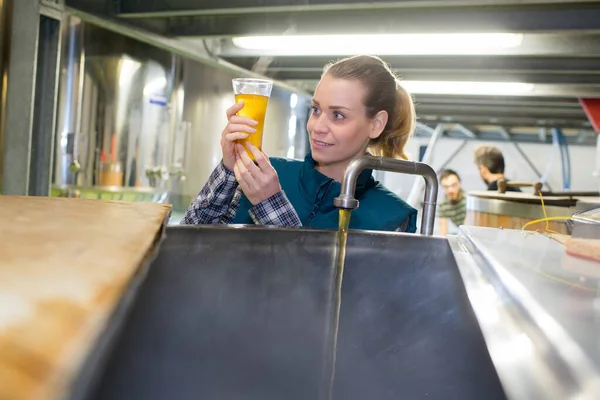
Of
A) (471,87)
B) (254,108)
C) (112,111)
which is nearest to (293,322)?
(254,108)

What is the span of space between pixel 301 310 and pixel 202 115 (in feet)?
7.72

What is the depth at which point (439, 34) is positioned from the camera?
2.24m

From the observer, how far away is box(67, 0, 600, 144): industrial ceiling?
207 cm

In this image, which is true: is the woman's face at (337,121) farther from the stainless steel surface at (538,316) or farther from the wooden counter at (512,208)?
the wooden counter at (512,208)

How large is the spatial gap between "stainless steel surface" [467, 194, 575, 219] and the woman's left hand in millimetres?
1329

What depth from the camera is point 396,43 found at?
8.30ft

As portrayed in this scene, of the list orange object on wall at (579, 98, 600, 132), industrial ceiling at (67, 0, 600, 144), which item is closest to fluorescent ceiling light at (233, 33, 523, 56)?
industrial ceiling at (67, 0, 600, 144)

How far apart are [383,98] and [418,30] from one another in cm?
79

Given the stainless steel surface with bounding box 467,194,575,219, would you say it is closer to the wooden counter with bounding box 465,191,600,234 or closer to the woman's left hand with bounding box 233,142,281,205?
the wooden counter with bounding box 465,191,600,234

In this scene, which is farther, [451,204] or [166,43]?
[451,204]

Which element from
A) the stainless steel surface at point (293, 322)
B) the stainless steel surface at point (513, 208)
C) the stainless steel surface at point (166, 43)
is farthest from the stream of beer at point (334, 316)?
the stainless steel surface at point (166, 43)

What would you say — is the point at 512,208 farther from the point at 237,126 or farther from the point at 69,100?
the point at 69,100

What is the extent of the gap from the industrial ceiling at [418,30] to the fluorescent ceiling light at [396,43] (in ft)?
0.04

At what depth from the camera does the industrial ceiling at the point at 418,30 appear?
6.79ft
